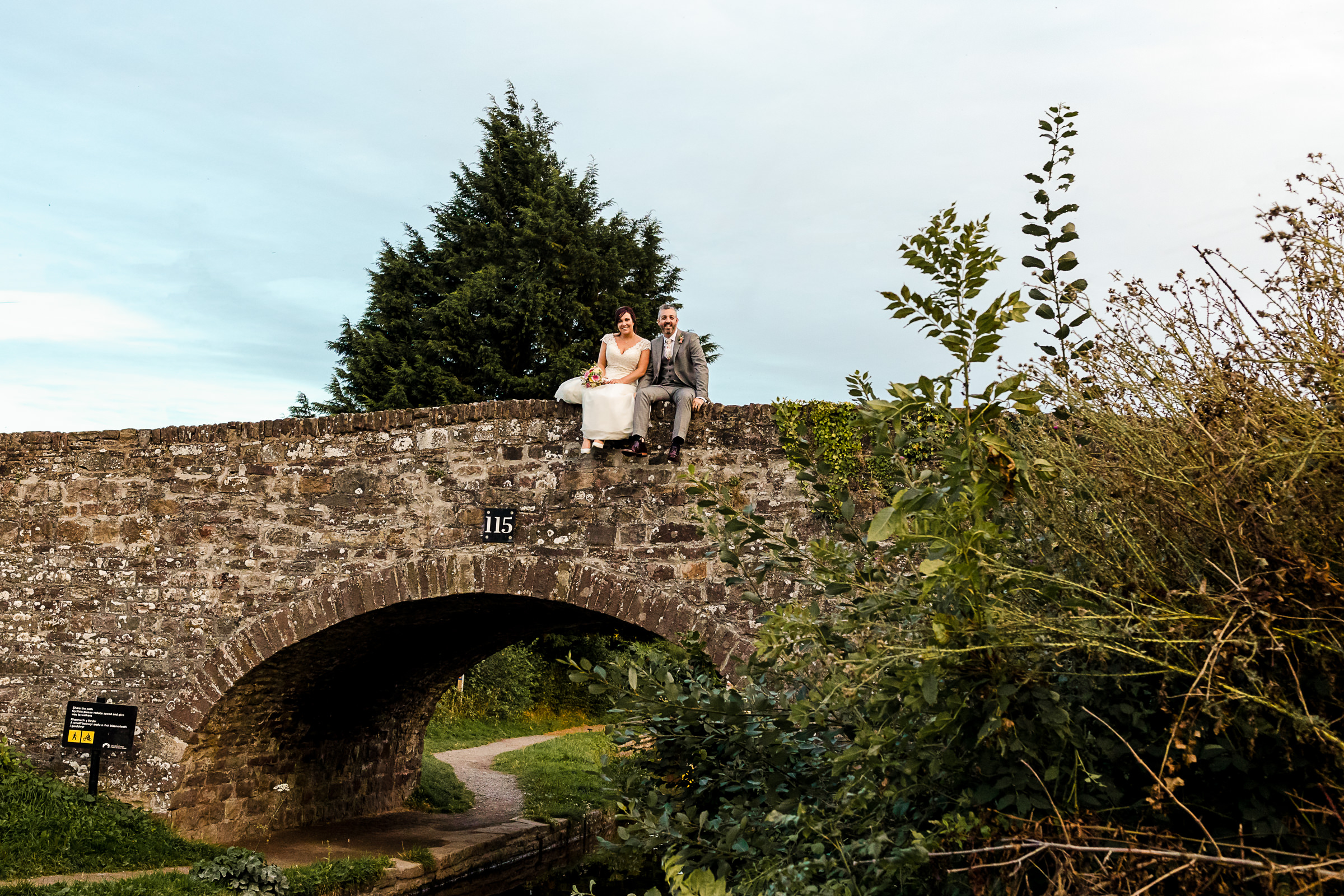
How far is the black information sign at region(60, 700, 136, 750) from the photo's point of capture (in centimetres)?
730

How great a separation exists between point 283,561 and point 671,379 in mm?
3156

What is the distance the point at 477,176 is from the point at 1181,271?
1715 cm

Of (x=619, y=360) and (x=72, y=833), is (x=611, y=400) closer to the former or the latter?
(x=619, y=360)

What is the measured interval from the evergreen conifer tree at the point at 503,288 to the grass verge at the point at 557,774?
5.28m

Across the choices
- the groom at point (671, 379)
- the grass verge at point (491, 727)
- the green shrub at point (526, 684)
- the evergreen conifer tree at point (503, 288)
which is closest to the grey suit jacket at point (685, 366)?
the groom at point (671, 379)

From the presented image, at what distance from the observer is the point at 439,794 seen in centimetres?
1120

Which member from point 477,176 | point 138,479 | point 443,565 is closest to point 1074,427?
point 443,565

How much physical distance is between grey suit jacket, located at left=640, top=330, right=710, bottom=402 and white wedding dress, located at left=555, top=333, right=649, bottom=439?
0.11 m

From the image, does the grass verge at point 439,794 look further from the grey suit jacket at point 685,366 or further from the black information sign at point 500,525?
the grey suit jacket at point 685,366

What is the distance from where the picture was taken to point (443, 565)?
22.5 feet

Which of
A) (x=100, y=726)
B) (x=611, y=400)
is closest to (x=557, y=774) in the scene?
(x=100, y=726)

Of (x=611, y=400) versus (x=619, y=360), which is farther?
(x=619, y=360)

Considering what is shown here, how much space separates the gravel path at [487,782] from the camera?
10.5 metres

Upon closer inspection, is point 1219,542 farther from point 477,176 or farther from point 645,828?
point 477,176
